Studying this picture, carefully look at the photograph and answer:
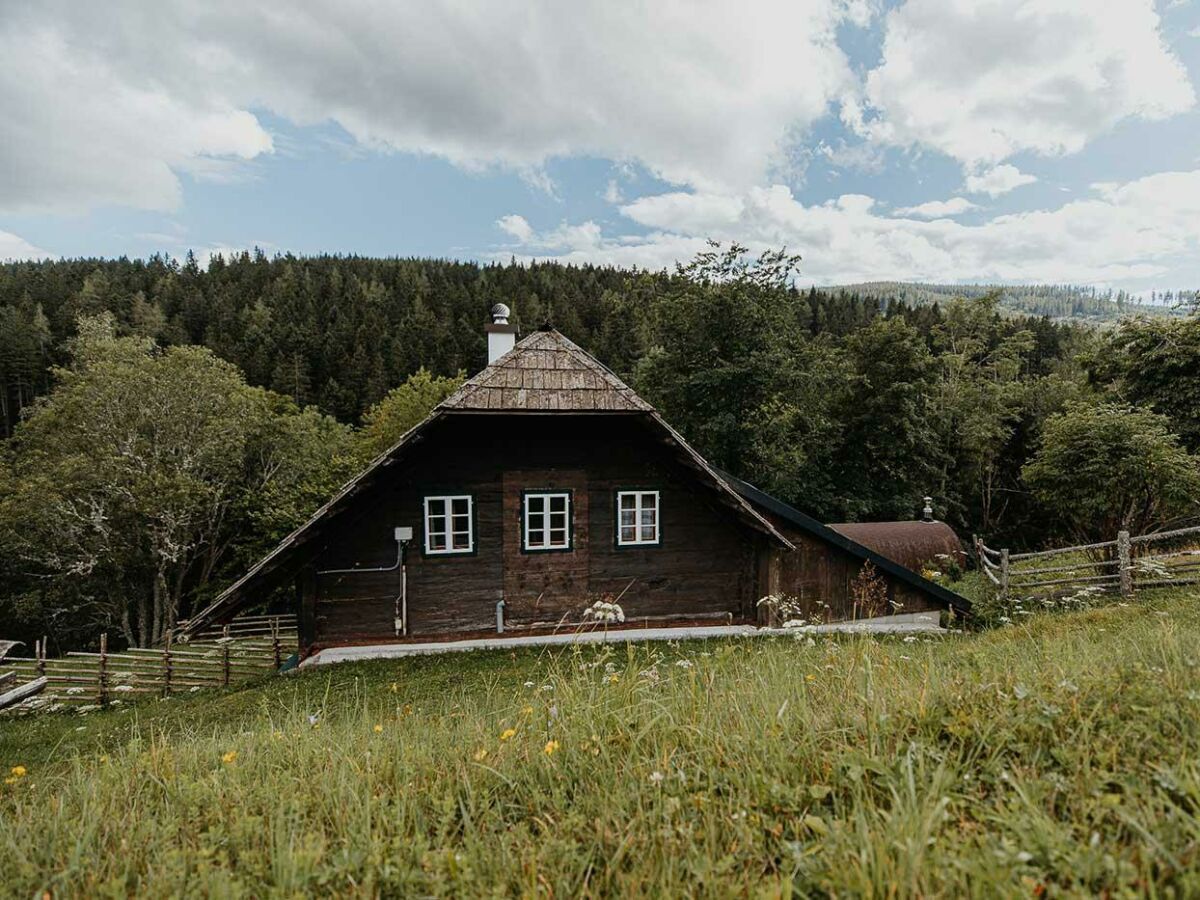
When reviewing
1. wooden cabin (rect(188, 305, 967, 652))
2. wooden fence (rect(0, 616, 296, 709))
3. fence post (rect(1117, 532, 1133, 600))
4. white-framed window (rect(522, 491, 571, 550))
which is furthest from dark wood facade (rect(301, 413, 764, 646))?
fence post (rect(1117, 532, 1133, 600))

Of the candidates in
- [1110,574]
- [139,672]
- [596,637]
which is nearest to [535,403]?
[596,637]

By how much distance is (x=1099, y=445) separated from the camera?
1761 cm

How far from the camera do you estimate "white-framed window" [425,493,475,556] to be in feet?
37.3

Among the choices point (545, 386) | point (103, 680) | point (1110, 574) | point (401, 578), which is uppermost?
point (545, 386)

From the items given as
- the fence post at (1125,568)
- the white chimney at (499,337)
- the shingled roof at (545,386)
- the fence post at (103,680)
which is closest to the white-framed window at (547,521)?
the shingled roof at (545,386)

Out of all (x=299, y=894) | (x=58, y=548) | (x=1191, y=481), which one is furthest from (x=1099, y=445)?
(x=58, y=548)

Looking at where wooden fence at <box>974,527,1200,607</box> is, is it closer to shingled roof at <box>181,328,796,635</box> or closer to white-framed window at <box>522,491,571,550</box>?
shingled roof at <box>181,328,796,635</box>

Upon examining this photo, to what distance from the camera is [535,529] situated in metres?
11.8

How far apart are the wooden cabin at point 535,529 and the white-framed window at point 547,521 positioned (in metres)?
0.03

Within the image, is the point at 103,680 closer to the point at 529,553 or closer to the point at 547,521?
the point at 529,553

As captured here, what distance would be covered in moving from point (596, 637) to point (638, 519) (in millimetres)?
2593

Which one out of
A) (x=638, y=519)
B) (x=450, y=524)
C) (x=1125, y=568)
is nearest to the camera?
(x=450, y=524)

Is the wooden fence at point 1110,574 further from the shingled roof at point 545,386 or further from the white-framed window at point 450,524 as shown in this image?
the white-framed window at point 450,524

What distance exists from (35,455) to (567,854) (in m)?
32.5
